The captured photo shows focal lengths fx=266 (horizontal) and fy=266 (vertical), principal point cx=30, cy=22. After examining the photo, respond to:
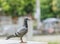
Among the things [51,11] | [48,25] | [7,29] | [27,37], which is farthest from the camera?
[51,11]

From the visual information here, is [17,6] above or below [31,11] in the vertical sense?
above

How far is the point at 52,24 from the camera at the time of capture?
2292cm

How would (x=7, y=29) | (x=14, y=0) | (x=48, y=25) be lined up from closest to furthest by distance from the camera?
(x=7, y=29)
(x=48, y=25)
(x=14, y=0)

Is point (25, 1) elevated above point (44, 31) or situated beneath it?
elevated above

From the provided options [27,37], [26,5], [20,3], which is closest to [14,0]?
[20,3]

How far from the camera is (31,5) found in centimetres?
2991

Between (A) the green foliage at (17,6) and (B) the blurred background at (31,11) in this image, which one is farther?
(A) the green foliage at (17,6)

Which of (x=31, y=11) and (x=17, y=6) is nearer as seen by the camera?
(x=17, y=6)

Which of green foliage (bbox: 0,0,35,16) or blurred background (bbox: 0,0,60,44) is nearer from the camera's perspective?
blurred background (bbox: 0,0,60,44)

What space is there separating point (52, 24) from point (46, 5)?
351 inches

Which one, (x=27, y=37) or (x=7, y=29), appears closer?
(x=27, y=37)

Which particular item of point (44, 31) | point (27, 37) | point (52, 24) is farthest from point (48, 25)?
point (27, 37)

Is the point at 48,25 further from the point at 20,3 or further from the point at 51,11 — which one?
the point at 51,11

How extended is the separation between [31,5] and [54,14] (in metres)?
3.33
